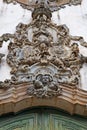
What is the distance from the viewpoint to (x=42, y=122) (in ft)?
18.0

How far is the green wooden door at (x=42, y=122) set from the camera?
17.8ft

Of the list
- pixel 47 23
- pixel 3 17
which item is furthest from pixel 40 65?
pixel 3 17

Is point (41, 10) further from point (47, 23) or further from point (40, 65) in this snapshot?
point (40, 65)

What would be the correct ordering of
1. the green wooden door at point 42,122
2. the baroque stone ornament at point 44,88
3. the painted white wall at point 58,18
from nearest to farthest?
the green wooden door at point 42,122 < the baroque stone ornament at point 44,88 < the painted white wall at point 58,18

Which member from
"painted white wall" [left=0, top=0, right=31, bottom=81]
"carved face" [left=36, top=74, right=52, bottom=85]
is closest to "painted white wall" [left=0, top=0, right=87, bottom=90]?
"painted white wall" [left=0, top=0, right=31, bottom=81]

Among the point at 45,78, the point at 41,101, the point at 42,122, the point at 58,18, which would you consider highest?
the point at 58,18

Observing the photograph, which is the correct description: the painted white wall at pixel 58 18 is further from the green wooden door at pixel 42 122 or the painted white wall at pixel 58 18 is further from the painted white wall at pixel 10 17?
the green wooden door at pixel 42 122

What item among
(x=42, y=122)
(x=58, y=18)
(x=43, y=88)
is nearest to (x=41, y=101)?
(x=43, y=88)

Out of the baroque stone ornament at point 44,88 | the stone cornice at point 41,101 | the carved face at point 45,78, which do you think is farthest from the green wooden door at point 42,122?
the carved face at point 45,78

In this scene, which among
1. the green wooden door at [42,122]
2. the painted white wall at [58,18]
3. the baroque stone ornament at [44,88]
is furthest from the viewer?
the painted white wall at [58,18]

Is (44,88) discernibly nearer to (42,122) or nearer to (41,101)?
(41,101)

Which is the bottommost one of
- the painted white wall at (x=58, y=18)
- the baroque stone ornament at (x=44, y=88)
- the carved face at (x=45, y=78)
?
the baroque stone ornament at (x=44, y=88)

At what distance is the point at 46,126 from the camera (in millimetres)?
5438

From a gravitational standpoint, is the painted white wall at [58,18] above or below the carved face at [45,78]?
above
